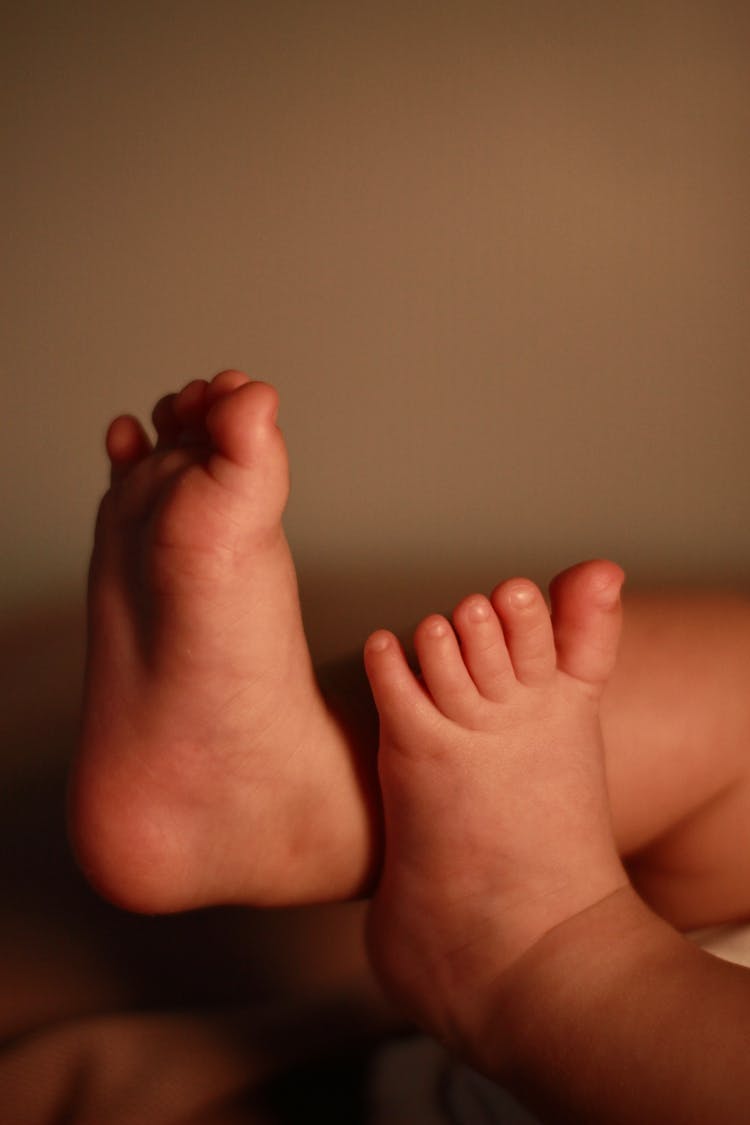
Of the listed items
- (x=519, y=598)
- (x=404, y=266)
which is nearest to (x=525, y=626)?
(x=519, y=598)

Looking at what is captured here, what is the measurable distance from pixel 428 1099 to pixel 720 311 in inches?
49.8

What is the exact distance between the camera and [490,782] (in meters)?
0.63

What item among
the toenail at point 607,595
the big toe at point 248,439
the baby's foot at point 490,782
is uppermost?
the big toe at point 248,439

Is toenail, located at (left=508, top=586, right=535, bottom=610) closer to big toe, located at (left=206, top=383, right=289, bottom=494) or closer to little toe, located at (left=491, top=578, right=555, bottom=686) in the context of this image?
little toe, located at (left=491, top=578, right=555, bottom=686)

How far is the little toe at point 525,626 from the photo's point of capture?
626mm

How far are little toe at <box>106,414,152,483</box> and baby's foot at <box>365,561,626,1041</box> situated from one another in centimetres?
18

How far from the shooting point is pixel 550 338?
5.26 ft

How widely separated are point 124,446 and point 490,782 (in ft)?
0.94

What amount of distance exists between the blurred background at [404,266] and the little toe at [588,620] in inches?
27.0

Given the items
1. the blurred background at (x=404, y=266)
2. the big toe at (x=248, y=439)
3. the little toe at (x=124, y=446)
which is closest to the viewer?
the big toe at (x=248, y=439)

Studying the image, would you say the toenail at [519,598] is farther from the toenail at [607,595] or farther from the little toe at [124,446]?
the little toe at [124,446]

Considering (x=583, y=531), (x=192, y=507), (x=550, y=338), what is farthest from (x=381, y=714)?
(x=550, y=338)

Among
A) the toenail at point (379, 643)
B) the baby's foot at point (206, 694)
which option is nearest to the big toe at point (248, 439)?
the baby's foot at point (206, 694)

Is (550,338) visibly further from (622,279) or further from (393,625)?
(393,625)
